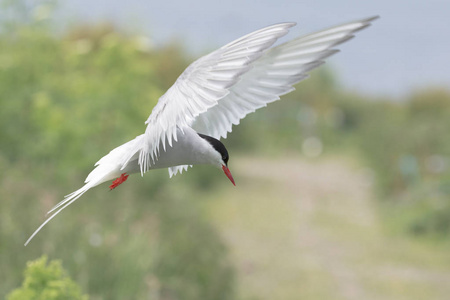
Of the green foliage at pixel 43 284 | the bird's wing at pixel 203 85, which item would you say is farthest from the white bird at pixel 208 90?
the green foliage at pixel 43 284

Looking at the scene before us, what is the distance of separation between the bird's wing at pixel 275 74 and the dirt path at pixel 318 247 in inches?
181

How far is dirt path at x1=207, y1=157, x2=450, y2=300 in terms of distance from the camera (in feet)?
23.4

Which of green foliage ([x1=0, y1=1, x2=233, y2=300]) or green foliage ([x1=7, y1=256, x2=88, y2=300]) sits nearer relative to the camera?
green foliage ([x1=7, y1=256, x2=88, y2=300])

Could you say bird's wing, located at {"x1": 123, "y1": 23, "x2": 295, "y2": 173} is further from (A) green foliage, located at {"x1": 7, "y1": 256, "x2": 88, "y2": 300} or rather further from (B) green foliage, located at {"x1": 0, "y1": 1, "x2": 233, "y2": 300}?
(B) green foliage, located at {"x1": 0, "y1": 1, "x2": 233, "y2": 300}

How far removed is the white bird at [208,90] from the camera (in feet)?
5.01

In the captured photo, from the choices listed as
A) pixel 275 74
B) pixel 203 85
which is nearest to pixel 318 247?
pixel 275 74

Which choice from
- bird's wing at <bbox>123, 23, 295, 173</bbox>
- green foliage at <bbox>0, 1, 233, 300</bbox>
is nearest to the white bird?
bird's wing at <bbox>123, 23, 295, 173</bbox>

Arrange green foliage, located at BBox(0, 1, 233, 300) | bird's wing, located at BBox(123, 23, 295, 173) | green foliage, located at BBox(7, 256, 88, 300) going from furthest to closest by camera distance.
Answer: green foliage, located at BBox(0, 1, 233, 300)
green foliage, located at BBox(7, 256, 88, 300)
bird's wing, located at BBox(123, 23, 295, 173)

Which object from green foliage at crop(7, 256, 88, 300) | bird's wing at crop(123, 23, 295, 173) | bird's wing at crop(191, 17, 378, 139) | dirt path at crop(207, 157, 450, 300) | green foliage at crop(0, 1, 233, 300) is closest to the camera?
bird's wing at crop(123, 23, 295, 173)

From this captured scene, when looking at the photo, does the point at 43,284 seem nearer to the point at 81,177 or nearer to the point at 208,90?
the point at 208,90

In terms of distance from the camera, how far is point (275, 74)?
1.86 meters

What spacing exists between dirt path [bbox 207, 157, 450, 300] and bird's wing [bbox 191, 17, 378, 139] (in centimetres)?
459

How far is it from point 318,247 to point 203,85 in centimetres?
716

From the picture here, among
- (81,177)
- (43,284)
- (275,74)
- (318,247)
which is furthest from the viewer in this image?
(318,247)
